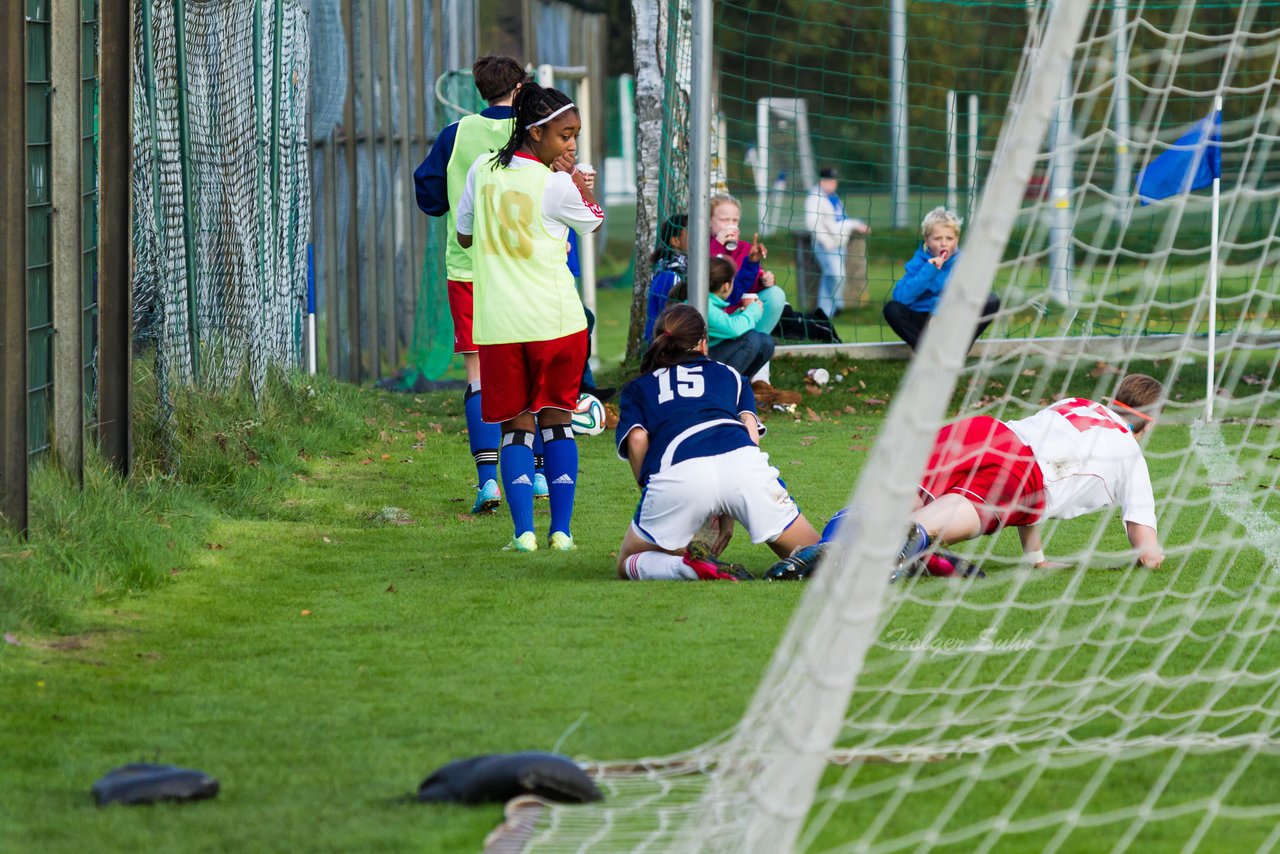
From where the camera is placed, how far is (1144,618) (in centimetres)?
489

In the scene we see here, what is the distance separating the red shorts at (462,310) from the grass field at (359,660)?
2.32 feet

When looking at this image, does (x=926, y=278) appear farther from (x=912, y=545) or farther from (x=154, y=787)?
(x=154, y=787)

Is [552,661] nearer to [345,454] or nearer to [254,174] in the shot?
[345,454]

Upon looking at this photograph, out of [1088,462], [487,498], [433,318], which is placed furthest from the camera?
[433,318]

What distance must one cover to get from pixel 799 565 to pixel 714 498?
0.36 metres

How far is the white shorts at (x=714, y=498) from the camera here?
539 centimetres

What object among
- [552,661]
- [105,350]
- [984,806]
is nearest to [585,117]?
[105,350]

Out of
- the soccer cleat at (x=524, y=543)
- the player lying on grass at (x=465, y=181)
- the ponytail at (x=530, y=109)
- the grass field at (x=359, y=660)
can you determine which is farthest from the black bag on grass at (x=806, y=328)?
the ponytail at (x=530, y=109)

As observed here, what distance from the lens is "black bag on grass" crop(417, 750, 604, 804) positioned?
3.25 metres

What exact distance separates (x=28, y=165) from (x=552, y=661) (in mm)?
2609

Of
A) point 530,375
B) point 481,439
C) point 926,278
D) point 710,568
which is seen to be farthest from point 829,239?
point 710,568

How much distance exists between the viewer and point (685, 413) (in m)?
5.54

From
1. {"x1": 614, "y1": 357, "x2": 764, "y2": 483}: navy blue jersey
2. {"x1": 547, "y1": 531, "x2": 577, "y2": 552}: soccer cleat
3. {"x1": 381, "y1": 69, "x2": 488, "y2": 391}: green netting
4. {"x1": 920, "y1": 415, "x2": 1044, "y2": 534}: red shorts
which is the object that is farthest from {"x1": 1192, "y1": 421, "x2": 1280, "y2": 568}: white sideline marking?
{"x1": 381, "y1": 69, "x2": 488, "y2": 391}: green netting

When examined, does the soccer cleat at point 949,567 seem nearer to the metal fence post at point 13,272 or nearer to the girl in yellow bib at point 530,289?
the girl in yellow bib at point 530,289
